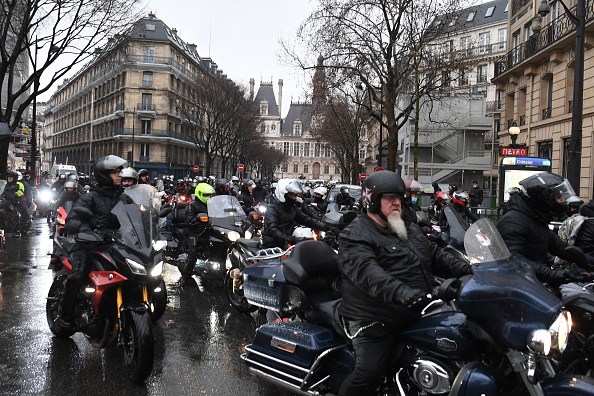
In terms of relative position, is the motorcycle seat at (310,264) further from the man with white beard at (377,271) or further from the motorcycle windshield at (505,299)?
the motorcycle windshield at (505,299)

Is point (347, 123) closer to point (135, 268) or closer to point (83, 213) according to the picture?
point (83, 213)

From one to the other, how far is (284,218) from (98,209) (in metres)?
2.85

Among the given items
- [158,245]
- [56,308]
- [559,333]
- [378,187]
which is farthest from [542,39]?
[559,333]

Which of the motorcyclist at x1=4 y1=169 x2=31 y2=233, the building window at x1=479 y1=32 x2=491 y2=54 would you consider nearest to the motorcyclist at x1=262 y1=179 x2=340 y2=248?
the motorcyclist at x1=4 y1=169 x2=31 y2=233

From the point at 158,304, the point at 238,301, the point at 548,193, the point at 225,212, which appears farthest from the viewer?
the point at 225,212

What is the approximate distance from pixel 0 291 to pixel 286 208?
15.3ft

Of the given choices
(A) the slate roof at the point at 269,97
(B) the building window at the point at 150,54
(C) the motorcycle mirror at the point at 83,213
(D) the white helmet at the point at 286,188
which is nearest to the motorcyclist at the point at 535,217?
(D) the white helmet at the point at 286,188

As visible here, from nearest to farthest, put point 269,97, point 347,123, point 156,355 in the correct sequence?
point 156,355
point 347,123
point 269,97

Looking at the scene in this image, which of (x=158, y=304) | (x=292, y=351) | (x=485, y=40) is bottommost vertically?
(x=158, y=304)

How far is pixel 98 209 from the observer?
5445 millimetres

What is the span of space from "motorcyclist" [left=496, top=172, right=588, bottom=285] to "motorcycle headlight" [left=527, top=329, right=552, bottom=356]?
182 centimetres

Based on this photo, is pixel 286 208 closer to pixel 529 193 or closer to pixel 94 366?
pixel 94 366

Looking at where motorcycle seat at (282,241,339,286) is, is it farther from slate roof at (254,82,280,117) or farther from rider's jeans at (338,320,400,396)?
slate roof at (254,82,280,117)

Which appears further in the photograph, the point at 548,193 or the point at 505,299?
the point at 548,193
